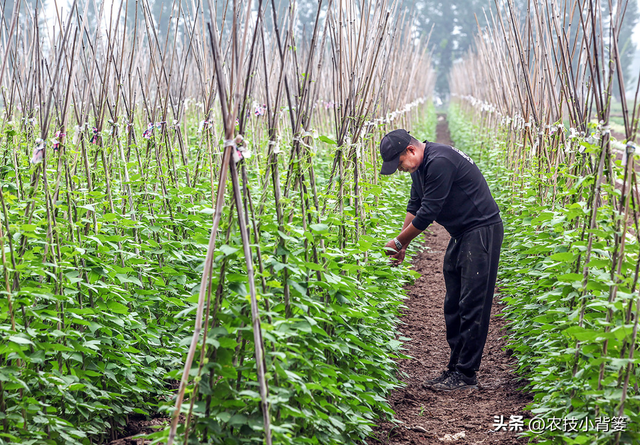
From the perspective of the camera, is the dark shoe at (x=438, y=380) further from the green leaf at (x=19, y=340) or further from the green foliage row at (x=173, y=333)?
the green leaf at (x=19, y=340)

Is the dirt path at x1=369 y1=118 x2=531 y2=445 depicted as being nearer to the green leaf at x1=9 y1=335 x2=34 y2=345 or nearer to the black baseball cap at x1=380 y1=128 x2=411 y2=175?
the black baseball cap at x1=380 y1=128 x2=411 y2=175

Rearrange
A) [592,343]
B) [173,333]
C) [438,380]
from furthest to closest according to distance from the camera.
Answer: [438,380] < [173,333] < [592,343]

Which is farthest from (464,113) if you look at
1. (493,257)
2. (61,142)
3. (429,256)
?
(61,142)

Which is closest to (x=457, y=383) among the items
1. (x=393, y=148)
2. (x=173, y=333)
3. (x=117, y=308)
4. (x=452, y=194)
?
(x=452, y=194)

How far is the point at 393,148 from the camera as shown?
3.72 m

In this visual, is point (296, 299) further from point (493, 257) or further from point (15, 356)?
point (493, 257)

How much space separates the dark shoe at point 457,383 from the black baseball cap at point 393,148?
4.87 ft

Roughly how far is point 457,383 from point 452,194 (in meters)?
1.30

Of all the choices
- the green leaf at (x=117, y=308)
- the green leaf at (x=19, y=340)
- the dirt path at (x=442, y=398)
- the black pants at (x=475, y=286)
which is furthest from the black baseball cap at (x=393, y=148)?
the green leaf at (x=19, y=340)

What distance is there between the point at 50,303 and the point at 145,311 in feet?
2.98

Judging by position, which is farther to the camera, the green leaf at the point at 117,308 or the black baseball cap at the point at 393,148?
the black baseball cap at the point at 393,148

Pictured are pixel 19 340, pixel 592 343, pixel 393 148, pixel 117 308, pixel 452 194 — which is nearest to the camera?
pixel 19 340

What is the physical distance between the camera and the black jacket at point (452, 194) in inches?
146

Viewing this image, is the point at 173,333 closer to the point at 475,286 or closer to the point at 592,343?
the point at 475,286
